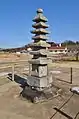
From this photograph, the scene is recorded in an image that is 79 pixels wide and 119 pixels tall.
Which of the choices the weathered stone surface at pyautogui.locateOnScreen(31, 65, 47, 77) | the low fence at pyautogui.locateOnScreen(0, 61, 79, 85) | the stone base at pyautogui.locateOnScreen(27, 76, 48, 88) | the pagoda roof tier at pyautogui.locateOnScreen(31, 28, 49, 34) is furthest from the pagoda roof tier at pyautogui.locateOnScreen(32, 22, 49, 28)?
the low fence at pyautogui.locateOnScreen(0, 61, 79, 85)

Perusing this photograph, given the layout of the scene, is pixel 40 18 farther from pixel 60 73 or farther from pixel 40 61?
pixel 60 73

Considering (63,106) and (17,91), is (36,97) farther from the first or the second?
(17,91)

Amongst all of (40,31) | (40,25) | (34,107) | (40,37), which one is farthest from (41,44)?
(34,107)

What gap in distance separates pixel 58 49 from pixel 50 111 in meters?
89.4

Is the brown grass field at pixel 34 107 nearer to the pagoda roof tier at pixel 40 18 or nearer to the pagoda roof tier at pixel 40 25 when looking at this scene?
the pagoda roof tier at pixel 40 25

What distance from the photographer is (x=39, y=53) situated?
1176 cm

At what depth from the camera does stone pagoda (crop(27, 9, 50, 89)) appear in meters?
11.7

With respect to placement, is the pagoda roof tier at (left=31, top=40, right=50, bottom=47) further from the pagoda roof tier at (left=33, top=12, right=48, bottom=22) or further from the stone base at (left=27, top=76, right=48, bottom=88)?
the stone base at (left=27, top=76, right=48, bottom=88)

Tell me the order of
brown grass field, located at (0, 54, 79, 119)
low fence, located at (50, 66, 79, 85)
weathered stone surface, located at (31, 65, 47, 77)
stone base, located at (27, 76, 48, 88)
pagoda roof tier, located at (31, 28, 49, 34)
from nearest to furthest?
brown grass field, located at (0, 54, 79, 119) → stone base, located at (27, 76, 48, 88) → weathered stone surface, located at (31, 65, 47, 77) → pagoda roof tier, located at (31, 28, 49, 34) → low fence, located at (50, 66, 79, 85)

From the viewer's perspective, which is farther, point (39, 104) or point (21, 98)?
point (21, 98)

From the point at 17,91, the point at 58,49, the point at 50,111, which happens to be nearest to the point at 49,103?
the point at 50,111

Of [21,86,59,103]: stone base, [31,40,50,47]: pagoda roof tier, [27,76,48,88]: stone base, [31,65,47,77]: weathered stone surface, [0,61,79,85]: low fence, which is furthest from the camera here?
[0,61,79,85]: low fence

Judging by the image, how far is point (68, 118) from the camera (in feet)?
27.1

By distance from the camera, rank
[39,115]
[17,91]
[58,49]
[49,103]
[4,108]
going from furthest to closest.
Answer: [58,49] < [17,91] < [49,103] < [4,108] < [39,115]
